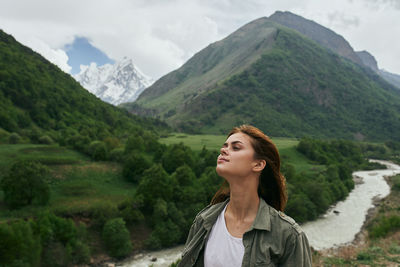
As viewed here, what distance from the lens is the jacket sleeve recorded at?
3404 millimetres

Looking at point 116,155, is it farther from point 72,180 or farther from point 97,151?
point 72,180

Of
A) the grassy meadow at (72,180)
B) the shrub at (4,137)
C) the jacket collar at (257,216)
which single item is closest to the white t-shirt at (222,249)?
the jacket collar at (257,216)

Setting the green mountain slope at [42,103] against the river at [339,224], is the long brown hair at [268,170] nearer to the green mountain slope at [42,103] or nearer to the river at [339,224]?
the river at [339,224]

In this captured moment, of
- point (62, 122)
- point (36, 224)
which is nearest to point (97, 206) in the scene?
point (36, 224)

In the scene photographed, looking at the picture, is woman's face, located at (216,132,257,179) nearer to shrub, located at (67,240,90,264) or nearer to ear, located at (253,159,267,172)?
ear, located at (253,159,267,172)

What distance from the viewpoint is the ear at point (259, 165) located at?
13.1 feet

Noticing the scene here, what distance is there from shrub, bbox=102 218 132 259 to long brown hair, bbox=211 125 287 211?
44.0 m

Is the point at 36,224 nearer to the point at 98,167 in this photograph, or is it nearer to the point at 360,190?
the point at 98,167

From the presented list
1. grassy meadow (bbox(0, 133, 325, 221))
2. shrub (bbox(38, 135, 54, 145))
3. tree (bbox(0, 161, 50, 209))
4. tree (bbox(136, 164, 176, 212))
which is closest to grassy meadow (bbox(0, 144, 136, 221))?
A: grassy meadow (bbox(0, 133, 325, 221))

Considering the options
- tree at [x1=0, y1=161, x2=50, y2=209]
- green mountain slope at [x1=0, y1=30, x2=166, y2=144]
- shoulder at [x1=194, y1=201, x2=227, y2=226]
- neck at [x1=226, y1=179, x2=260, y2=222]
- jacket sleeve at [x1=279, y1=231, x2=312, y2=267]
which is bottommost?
tree at [x1=0, y1=161, x2=50, y2=209]

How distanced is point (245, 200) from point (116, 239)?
44299mm

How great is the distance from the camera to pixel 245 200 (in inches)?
158

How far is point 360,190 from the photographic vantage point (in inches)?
3516

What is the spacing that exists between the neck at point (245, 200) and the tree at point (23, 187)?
48.3 meters
